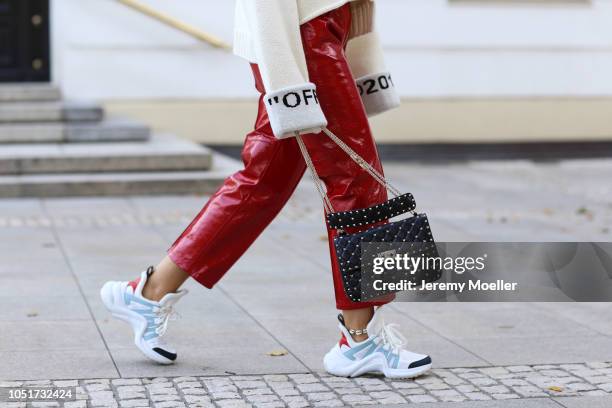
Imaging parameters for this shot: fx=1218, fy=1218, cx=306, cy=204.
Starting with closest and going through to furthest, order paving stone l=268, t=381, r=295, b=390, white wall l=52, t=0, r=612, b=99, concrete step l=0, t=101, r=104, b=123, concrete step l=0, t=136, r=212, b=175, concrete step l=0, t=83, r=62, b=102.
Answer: paving stone l=268, t=381, r=295, b=390
concrete step l=0, t=136, r=212, b=175
concrete step l=0, t=101, r=104, b=123
concrete step l=0, t=83, r=62, b=102
white wall l=52, t=0, r=612, b=99

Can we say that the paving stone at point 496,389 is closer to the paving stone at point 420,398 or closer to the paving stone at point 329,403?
the paving stone at point 420,398

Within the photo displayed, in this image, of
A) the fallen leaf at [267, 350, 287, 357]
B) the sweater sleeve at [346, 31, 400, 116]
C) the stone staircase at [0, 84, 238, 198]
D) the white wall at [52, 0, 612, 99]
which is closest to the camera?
the sweater sleeve at [346, 31, 400, 116]

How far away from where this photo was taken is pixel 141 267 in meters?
6.80

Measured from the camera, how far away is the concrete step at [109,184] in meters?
9.52

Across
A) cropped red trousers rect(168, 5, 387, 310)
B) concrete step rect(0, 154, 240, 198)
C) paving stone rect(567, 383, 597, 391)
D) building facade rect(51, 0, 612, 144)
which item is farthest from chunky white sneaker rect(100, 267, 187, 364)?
building facade rect(51, 0, 612, 144)

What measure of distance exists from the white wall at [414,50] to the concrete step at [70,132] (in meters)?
1.40

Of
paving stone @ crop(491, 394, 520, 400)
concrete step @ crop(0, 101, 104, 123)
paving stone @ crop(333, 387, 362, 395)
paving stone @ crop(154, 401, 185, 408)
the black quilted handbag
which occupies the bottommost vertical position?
paving stone @ crop(333, 387, 362, 395)

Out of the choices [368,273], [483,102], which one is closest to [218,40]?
[483,102]

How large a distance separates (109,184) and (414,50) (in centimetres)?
459

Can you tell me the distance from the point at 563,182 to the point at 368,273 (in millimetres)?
7658

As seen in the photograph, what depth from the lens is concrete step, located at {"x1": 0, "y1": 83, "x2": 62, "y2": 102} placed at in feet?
37.8

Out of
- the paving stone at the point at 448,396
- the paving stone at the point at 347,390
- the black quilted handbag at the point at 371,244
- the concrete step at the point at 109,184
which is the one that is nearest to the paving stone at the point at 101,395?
the paving stone at the point at 347,390

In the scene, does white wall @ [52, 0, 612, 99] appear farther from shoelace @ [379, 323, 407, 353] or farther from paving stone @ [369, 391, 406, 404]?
paving stone @ [369, 391, 406, 404]

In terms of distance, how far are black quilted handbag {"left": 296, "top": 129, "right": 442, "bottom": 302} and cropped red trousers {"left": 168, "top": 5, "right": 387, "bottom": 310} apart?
7 centimetres
